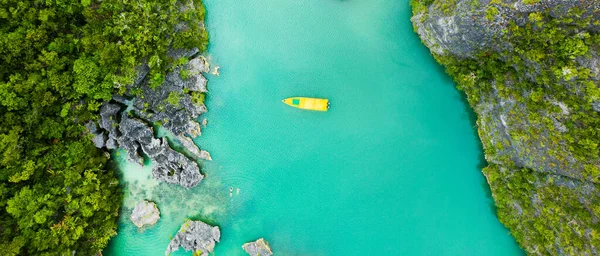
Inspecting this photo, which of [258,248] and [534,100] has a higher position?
[534,100]

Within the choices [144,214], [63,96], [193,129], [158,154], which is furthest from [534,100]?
[63,96]

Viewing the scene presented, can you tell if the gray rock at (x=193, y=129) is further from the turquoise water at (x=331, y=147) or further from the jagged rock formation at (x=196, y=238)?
the jagged rock formation at (x=196, y=238)

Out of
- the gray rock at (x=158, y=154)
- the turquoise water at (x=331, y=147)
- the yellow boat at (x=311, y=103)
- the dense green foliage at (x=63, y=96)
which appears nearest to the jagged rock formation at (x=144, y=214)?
the turquoise water at (x=331, y=147)

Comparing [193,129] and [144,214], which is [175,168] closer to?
[193,129]

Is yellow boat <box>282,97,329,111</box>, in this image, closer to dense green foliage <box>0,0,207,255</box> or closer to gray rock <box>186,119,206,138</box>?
gray rock <box>186,119,206,138</box>

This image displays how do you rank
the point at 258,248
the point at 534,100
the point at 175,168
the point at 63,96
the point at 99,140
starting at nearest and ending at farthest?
the point at 534,100
the point at 63,96
the point at 99,140
the point at 258,248
the point at 175,168

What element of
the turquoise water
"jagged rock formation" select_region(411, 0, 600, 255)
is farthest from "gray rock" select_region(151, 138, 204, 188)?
"jagged rock formation" select_region(411, 0, 600, 255)
